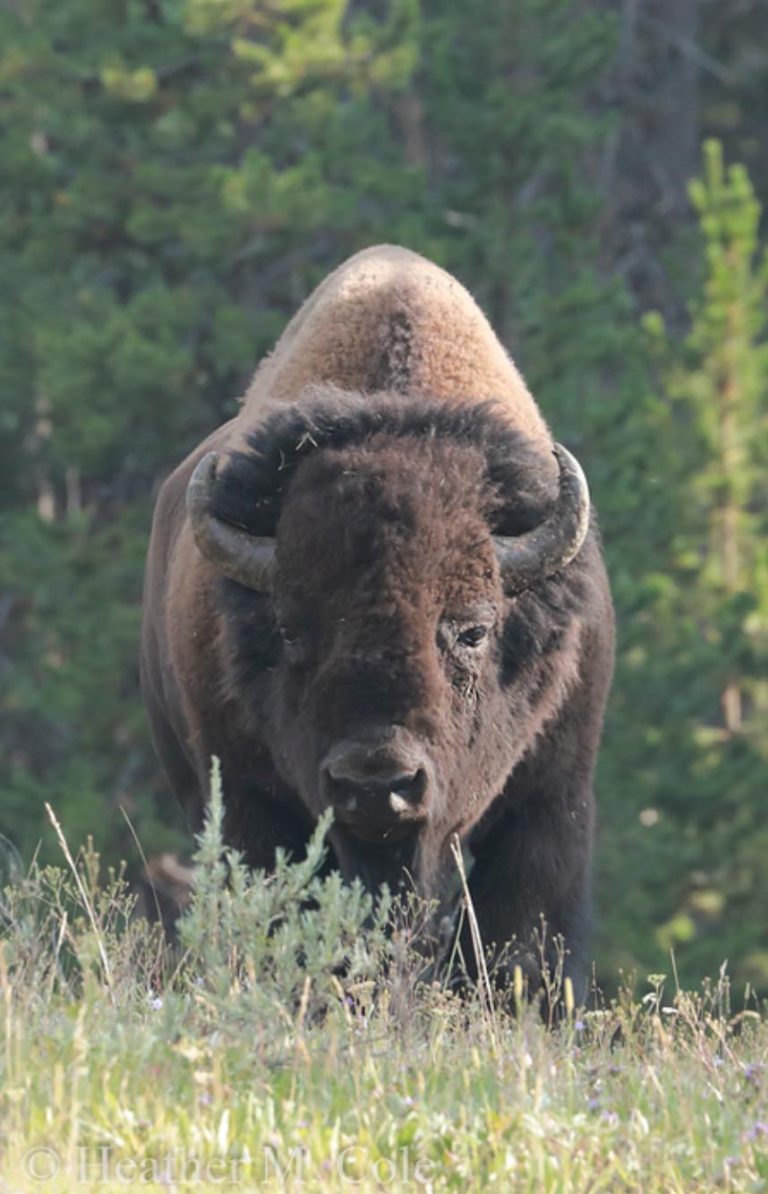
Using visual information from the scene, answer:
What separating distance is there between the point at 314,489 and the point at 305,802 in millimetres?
965

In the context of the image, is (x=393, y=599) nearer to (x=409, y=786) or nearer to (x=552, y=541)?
(x=409, y=786)

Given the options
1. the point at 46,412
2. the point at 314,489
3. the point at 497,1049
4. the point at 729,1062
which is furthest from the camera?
the point at 46,412

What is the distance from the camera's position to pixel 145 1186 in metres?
4.00

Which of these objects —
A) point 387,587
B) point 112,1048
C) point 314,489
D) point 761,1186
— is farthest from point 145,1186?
point 314,489

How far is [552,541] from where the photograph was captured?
7.32 metres

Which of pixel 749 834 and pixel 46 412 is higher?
pixel 46 412

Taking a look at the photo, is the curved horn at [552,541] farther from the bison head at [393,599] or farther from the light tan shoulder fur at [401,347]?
the light tan shoulder fur at [401,347]

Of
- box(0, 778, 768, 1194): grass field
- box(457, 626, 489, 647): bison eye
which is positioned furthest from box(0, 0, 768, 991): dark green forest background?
box(0, 778, 768, 1194): grass field

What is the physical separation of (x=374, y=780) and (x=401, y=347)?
91.1 inches

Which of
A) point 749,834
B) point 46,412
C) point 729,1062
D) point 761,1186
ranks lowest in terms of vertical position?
point 749,834

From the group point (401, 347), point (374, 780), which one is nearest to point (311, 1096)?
point (374, 780)

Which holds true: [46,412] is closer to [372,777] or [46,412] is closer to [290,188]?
[290,188]

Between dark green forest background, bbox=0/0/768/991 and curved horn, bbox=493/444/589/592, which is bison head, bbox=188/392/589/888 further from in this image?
dark green forest background, bbox=0/0/768/991

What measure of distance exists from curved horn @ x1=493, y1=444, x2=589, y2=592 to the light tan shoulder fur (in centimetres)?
30
